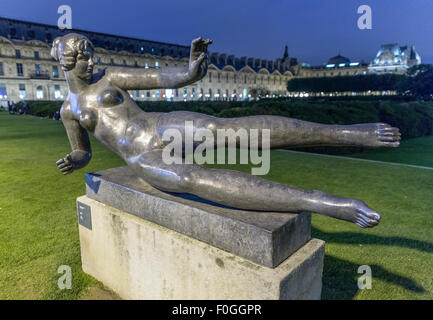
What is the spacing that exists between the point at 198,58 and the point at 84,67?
1085 mm

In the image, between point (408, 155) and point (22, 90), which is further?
point (22, 90)

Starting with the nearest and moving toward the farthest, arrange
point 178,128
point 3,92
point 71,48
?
point 178,128 → point 71,48 → point 3,92

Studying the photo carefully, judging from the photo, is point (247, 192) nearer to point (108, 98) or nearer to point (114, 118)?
point (114, 118)

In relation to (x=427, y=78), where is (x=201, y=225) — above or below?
below

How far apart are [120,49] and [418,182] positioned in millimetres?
65218

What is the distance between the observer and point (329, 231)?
3936mm

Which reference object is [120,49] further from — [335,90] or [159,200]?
[159,200]

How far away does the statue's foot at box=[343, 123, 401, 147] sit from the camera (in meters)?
1.78

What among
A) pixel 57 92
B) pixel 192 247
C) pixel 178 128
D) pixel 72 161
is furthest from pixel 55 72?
pixel 192 247

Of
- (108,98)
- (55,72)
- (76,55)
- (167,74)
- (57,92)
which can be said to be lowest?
(108,98)

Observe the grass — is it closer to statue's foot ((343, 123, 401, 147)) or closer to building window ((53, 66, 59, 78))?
statue's foot ((343, 123, 401, 147))

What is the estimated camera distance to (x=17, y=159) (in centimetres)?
817
